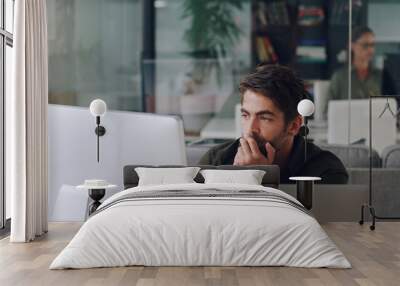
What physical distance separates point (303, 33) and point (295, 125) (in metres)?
1.00

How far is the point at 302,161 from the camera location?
798 centimetres

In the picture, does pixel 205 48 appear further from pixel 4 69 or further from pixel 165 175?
pixel 4 69

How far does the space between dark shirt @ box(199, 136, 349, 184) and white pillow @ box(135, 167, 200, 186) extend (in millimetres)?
537

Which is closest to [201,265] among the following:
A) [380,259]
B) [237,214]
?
[237,214]

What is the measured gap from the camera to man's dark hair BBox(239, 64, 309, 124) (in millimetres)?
7941

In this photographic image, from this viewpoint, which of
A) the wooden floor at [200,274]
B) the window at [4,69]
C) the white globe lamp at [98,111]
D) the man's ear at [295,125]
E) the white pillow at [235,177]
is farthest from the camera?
the man's ear at [295,125]

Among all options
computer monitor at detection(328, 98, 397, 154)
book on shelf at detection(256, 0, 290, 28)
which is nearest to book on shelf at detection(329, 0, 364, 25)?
book on shelf at detection(256, 0, 290, 28)

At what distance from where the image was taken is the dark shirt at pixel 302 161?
7957mm

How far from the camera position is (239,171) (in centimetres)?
736

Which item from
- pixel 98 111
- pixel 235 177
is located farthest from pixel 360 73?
pixel 98 111

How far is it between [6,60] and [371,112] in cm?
380

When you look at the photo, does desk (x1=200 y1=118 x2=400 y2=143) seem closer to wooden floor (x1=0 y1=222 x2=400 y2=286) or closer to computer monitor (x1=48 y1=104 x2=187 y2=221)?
computer monitor (x1=48 y1=104 x2=187 y2=221)

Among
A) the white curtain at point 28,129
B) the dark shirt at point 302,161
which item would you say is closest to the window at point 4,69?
the white curtain at point 28,129

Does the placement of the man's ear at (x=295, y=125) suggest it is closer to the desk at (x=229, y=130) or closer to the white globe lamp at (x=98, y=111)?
the desk at (x=229, y=130)
